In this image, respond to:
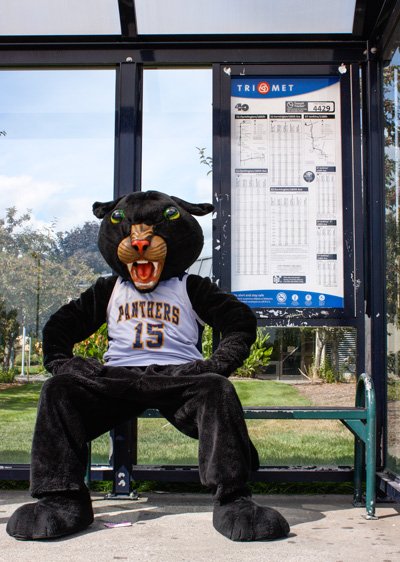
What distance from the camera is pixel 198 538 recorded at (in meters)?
2.63

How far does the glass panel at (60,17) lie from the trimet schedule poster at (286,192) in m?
0.83

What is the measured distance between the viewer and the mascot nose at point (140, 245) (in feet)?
10.5

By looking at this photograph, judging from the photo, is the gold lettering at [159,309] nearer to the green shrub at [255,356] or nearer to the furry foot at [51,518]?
the green shrub at [255,356]

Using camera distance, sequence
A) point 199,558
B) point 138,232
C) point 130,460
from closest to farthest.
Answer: point 199,558
point 138,232
point 130,460

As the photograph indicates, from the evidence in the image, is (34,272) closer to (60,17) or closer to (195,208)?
(195,208)

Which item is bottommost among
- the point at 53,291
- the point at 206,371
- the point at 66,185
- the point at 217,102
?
the point at 206,371

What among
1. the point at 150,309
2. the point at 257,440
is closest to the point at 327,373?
the point at 257,440

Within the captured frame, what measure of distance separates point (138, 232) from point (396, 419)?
1.67 meters

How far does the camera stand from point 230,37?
387cm

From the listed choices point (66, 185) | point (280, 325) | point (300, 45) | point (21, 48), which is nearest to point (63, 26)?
point (21, 48)

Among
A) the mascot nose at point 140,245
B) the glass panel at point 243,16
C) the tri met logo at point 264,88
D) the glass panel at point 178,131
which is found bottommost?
the mascot nose at point 140,245

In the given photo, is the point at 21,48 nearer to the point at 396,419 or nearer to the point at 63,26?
the point at 63,26

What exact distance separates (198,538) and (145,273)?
1282 millimetres

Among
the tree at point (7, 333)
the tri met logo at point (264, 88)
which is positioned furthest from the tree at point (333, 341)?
the tree at point (7, 333)
